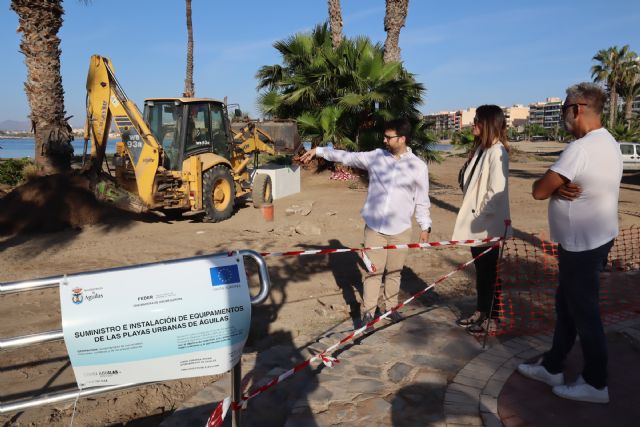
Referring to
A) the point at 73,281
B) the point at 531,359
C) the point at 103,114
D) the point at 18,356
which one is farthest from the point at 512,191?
the point at 73,281

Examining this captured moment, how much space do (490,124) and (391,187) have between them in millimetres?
895

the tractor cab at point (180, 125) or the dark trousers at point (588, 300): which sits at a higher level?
the tractor cab at point (180, 125)

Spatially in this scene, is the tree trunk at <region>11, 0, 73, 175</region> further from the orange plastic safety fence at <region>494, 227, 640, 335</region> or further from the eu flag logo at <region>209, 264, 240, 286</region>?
the eu flag logo at <region>209, 264, 240, 286</region>

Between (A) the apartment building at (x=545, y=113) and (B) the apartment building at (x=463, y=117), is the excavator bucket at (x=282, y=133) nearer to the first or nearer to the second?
(A) the apartment building at (x=545, y=113)

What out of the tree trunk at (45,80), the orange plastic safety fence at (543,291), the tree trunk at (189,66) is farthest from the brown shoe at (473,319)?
the tree trunk at (189,66)

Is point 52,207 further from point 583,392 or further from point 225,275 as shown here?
point 583,392

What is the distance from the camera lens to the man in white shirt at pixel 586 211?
8.92 ft

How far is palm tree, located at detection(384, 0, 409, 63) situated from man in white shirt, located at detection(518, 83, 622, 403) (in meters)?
14.1

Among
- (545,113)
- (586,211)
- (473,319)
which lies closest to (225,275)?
(586,211)

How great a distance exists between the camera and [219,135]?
10.7m

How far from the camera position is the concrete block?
1348 cm

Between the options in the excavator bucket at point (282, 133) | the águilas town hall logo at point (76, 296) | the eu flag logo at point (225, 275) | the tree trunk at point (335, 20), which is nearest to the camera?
the águilas town hall logo at point (76, 296)

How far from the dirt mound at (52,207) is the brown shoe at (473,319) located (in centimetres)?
776

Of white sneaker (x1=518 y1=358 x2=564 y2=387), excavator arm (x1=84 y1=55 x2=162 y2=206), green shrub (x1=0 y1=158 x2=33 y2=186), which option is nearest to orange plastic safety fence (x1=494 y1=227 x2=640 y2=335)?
white sneaker (x1=518 y1=358 x2=564 y2=387)
